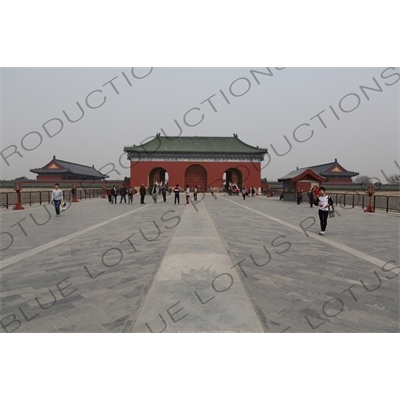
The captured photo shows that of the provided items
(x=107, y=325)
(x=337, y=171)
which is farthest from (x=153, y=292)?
(x=337, y=171)

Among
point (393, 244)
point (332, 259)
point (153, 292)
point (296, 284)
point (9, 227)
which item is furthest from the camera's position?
point (9, 227)

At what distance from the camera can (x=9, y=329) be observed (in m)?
2.34

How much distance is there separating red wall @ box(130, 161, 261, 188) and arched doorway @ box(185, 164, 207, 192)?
1.85ft

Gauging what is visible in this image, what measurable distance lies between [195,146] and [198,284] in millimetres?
36821

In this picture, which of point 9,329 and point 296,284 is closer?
point 9,329

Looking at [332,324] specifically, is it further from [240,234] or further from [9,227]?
[9,227]

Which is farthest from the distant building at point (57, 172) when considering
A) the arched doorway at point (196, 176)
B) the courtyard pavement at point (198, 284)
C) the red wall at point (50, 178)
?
the courtyard pavement at point (198, 284)

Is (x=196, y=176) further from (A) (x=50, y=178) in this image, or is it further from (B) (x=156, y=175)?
(A) (x=50, y=178)

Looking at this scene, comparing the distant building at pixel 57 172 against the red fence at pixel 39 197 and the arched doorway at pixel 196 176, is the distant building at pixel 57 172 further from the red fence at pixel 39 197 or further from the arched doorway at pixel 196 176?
the arched doorway at pixel 196 176

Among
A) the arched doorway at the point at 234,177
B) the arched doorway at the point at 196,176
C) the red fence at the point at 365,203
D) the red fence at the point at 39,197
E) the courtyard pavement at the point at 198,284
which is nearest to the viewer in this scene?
the courtyard pavement at the point at 198,284

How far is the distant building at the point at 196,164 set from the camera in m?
36.6

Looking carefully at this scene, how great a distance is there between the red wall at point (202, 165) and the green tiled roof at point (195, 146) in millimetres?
1741

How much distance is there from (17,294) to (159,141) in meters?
38.2

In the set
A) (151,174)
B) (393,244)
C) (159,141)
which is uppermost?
(159,141)
